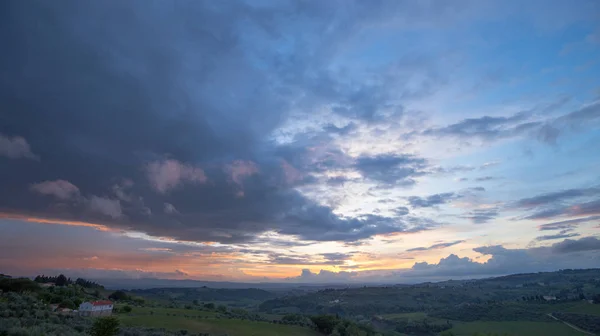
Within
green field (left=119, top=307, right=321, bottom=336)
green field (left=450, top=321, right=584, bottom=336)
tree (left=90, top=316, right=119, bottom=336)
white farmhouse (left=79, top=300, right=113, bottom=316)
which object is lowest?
green field (left=450, top=321, right=584, bottom=336)

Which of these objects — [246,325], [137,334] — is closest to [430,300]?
[246,325]

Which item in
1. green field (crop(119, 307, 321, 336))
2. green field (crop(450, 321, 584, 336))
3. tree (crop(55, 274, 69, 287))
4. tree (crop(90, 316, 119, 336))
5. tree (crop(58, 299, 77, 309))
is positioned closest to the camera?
tree (crop(90, 316, 119, 336))

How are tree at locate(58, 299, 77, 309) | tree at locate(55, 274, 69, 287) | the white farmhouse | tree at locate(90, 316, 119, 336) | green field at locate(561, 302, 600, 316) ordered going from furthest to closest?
tree at locate(55, 274, 69, 287) → green field at locate(561, 302, 600, 316) → tree at locate(58, 299, 77, 309) → the white farmhouse → tree at locate(90, 316, 119, 336)

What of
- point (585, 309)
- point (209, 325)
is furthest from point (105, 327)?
point (585, 309)

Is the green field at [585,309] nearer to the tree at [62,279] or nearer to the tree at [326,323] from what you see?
the tree at [326,323]

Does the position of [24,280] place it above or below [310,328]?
above

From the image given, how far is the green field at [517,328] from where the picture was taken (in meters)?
82.4

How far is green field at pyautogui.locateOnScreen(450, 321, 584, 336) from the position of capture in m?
82.4

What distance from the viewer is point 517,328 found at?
297 feet

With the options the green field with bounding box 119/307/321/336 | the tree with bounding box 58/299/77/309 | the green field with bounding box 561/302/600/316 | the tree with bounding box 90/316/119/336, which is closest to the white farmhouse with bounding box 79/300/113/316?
the tree with bounding box 58/299/77/309

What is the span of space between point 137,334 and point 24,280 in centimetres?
5795

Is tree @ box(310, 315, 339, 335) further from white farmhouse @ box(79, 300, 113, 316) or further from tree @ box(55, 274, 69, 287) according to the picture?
tree @ box(55, 274, 69, 287)

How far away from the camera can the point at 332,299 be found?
7579 inches

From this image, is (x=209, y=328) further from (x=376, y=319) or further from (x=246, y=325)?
(x=376, y=319)
